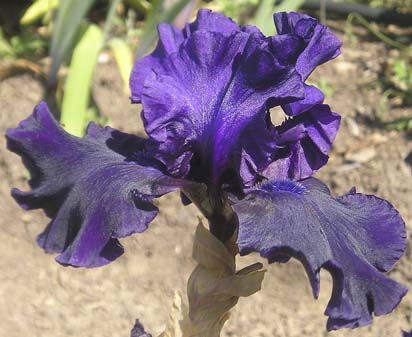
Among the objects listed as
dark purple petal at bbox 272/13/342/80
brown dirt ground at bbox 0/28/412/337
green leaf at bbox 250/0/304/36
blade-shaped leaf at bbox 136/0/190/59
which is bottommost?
brown dirt ground at bbox 0/28/412/337

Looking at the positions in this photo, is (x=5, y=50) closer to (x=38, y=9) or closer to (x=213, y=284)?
(x=38, y=9)

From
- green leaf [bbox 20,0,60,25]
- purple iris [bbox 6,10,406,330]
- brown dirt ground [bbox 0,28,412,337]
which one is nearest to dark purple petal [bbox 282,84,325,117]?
purple iris [bbox 6,10,406,330]

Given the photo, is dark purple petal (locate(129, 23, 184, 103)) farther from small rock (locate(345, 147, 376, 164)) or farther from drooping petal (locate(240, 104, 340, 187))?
small rock (locate(345, 147, 376, 164))

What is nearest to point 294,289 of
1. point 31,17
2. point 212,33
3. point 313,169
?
A: point 313,169

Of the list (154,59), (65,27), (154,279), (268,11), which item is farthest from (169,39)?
(268,11)

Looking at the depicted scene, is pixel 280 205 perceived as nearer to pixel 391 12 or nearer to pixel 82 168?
Result: pixel 82 168

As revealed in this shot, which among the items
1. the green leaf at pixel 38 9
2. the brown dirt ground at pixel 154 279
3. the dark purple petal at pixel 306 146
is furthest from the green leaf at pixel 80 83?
the dark purple petal at pixel 306 146
